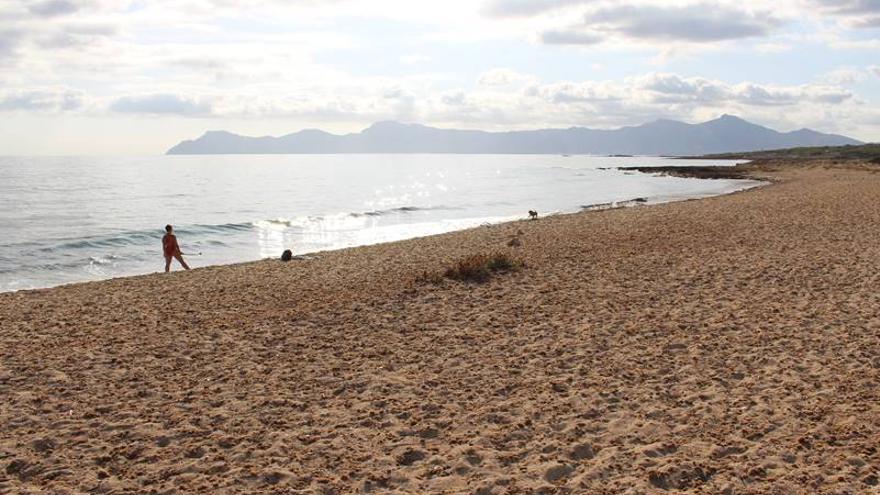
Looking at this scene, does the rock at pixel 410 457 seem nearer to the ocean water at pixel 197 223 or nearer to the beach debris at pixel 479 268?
the beach debris at pixel 479 268

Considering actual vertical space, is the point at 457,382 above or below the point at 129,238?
below

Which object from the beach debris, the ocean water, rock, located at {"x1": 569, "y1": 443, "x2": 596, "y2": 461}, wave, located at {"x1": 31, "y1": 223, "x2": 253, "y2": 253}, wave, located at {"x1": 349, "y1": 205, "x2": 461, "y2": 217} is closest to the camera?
rock, located at {"x1": 569, "y1": 443, "x2": 596, "y2": 461}

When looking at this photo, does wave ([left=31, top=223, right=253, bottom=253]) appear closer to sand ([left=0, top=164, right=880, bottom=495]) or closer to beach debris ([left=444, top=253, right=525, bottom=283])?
sand ([left=0, top=164, right=880, bottom=495])

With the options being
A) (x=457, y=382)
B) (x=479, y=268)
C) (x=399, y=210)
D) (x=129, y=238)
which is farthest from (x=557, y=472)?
(x=399, y=210)

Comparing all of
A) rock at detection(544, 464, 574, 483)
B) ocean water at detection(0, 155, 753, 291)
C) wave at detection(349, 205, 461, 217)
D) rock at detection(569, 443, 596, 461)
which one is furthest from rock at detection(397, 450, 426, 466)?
wave at detection(349, 205, 461, 217)

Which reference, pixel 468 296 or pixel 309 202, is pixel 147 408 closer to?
pixel 468 296

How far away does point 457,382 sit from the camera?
850 centimetres

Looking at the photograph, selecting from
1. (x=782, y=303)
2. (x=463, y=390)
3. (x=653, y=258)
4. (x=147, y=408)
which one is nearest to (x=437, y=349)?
(x=463, y=390)

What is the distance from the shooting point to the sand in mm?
6105

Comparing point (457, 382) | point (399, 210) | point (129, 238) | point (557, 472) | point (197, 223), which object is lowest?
point (557, 472)

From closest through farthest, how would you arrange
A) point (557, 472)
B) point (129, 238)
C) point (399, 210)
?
point (557, 472), point (129, 238), point (399, 210)

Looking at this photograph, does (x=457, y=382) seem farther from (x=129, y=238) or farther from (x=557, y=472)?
(x=129, y=238)

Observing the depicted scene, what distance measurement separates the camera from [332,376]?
8.84 metres

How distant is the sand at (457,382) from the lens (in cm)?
611
